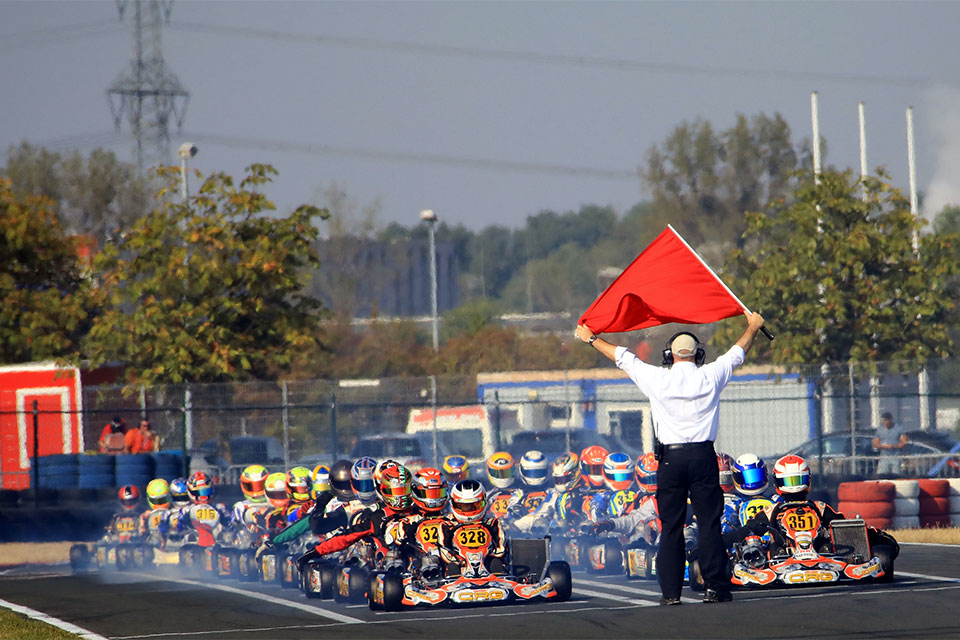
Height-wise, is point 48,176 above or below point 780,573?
above

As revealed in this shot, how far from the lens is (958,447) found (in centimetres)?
2238

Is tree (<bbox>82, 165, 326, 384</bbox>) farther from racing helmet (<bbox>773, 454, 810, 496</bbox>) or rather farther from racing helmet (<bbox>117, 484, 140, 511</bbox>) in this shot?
racing helmet (<bbox>773, 454, 810, 496</bbox>)

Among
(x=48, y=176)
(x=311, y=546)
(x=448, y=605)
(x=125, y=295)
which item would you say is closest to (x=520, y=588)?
(x=448, y=605)

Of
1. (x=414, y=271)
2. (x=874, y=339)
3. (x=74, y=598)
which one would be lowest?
(x=74, y=598)

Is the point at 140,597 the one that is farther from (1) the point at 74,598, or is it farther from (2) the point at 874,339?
(2) the point at 874,339

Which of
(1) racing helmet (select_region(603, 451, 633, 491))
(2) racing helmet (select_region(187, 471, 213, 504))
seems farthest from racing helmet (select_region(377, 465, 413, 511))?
(2) racing helmet (select_region(187, 471, 213, 504))

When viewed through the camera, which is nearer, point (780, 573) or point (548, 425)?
point (780, 573)

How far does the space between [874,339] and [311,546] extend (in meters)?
17.4

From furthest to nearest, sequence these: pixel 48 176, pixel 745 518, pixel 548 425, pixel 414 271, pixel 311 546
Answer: pixel 414 271
pixel 48 176
pixel 548 425
pixel 311 546
pixel 745 518

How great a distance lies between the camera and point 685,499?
32.3 feet

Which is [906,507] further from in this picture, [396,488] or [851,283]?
[851,283]

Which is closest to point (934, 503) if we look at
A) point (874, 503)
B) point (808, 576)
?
point (874, 503)

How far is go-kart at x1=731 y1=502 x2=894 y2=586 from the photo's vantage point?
36.5ft

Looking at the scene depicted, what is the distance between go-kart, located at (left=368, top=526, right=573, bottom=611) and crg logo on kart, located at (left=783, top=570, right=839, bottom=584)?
5.61ft
